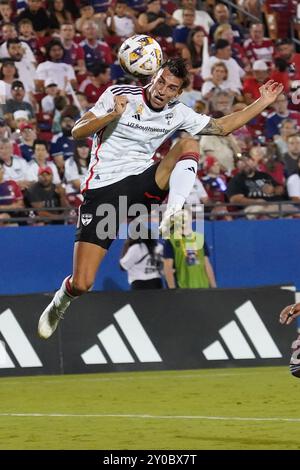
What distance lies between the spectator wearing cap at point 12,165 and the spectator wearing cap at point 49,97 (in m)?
1.80

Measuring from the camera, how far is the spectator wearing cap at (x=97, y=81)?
2038 cm

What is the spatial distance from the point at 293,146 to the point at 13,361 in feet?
21.0

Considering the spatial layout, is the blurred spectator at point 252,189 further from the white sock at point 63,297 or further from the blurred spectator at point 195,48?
the white sock at point 63,297

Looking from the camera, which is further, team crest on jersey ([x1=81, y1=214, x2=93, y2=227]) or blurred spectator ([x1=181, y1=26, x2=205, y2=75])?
blurred spectator ([x1=181, y1=26, x2=205, y2=75])

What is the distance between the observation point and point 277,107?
2055 cm

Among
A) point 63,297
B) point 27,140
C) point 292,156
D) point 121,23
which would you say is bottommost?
point 63,297

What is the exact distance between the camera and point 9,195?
17875mm

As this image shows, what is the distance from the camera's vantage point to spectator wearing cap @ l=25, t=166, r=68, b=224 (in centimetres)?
1792

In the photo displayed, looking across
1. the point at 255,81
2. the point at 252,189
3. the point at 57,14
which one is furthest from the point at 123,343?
the point at 57,14

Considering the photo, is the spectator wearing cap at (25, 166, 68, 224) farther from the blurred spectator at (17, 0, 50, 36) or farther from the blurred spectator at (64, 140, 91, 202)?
the blurred spectator at (17, 0, 50, 36)

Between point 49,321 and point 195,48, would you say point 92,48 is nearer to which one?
point 195,48

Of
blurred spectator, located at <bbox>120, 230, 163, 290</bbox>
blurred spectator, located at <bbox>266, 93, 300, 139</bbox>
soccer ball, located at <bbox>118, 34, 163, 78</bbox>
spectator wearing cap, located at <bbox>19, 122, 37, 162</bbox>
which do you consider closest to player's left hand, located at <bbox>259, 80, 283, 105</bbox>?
soccer ball, located at <bbox>118, 34, 163, 78</bbox>

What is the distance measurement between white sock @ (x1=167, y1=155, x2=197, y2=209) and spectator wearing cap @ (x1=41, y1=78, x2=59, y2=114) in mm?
8856

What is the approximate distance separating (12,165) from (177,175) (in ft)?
24.1
